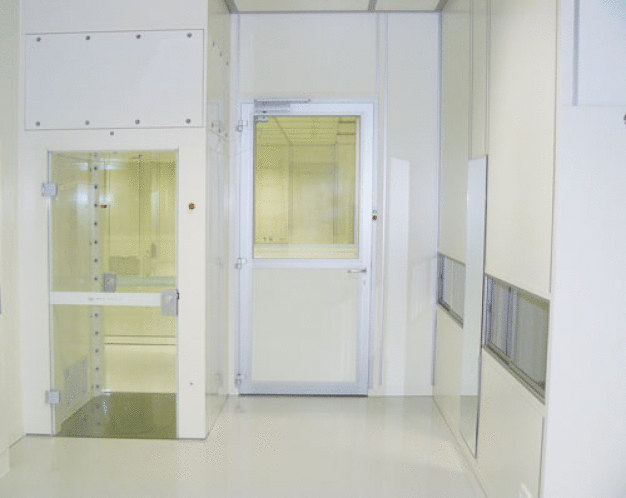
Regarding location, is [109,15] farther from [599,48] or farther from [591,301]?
[591,301]

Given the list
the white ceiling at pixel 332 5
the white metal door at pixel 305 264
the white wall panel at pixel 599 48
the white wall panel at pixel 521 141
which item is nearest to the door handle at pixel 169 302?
the white metal door at pixel 305 264

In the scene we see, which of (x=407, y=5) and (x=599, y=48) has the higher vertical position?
(x=407, y=5)

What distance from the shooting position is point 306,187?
4.62 m

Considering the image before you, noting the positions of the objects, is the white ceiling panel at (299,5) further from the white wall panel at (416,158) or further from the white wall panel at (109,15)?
the white wall panel at (109,15)

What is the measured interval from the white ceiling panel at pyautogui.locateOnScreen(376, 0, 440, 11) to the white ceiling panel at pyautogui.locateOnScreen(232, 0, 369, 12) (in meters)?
0.12

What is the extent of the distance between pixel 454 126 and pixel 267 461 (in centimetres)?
259

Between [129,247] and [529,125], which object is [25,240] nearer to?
[129,247]

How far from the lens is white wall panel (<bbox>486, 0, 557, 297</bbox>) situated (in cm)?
220

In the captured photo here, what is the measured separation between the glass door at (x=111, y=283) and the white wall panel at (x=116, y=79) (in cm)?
28

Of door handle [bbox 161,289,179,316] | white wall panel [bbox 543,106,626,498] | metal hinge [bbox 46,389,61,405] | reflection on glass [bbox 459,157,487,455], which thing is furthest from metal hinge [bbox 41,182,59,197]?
white wall panel [bbox 543,106,626,498]

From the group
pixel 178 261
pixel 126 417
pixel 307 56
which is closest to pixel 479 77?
pixel 307 56

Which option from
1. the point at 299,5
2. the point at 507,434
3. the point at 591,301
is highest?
the point at 299,5

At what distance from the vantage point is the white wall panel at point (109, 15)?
3.59 meters

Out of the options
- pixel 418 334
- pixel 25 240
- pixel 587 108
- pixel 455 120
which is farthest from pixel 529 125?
pixel 25 240
